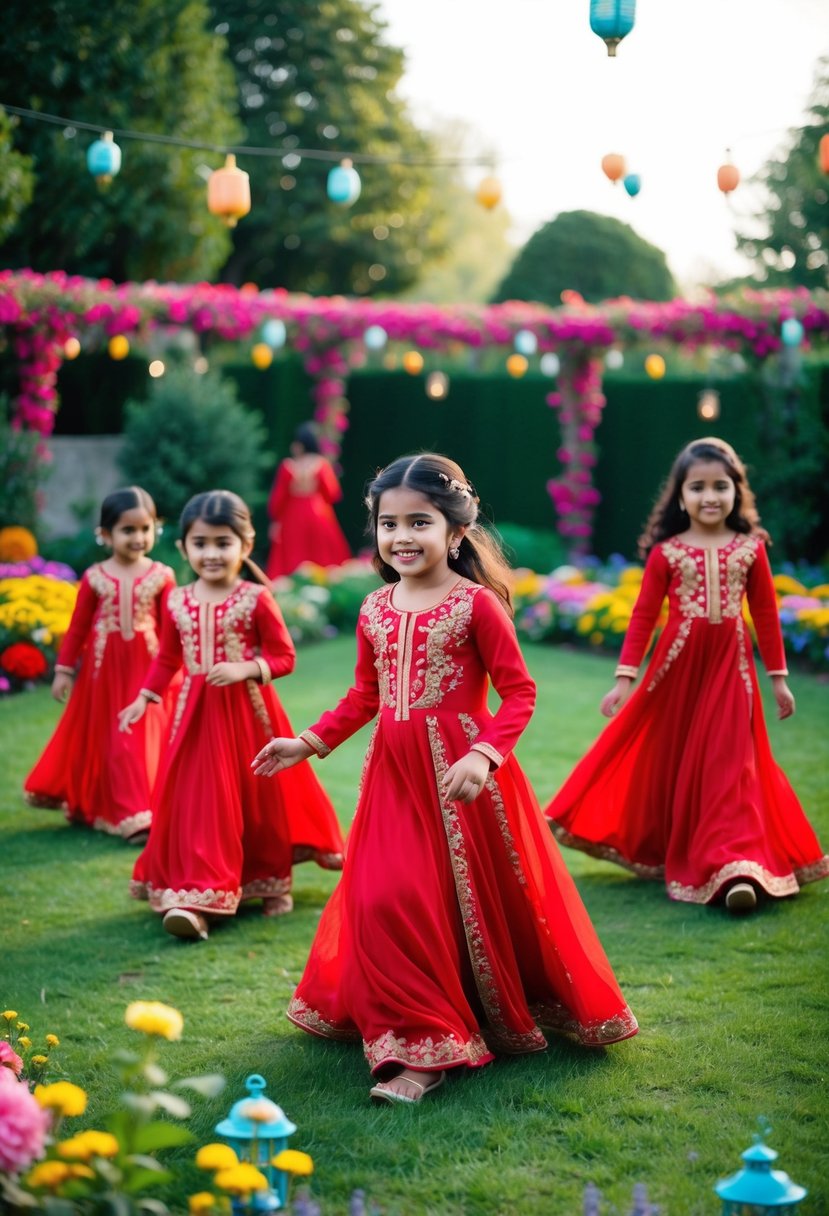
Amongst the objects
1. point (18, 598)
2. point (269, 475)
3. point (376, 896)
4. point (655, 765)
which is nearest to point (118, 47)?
point (269, 475)

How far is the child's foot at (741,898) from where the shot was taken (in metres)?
4.95

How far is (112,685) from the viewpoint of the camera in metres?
6.49

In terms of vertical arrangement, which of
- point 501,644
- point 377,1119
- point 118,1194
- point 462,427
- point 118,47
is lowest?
point 377,1119

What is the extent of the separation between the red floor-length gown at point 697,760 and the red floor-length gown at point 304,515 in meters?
8.76

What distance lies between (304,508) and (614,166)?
277 inches

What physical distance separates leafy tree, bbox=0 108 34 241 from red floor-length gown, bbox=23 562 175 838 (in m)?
5.71

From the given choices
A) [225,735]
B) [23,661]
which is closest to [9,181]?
[23,661]

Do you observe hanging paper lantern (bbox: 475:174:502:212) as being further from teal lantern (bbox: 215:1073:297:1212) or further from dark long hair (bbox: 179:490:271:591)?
teal lantern (bbox: 215:1073:297:1212)

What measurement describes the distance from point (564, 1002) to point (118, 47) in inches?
639

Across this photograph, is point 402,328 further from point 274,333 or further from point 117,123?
point 117,123

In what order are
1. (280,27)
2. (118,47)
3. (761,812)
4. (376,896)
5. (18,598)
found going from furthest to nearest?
(280,27) → (118,47) → (18,598) → (761,812) → (376,896)

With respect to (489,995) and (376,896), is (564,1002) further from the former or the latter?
(376,896)

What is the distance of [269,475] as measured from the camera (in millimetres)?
18297

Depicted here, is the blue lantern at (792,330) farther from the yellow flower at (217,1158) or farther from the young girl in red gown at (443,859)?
the yellow flower at (217,1158)
